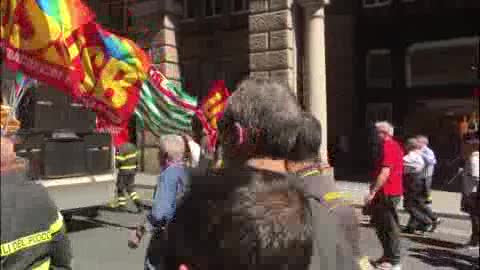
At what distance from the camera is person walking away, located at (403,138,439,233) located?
7.82 meters

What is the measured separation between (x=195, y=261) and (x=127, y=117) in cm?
432

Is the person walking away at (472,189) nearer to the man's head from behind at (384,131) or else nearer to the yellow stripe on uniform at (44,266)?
the man's head from behind at (384,131)

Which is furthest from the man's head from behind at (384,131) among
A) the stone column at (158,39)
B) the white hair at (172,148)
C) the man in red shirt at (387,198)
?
the stone column at (158,39)

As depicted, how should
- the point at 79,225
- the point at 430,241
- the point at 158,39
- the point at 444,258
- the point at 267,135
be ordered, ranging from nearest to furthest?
the point at 267,135 < the point at 444,258 < the point at 430,241 < the point at 79,225 < the point at 158,39

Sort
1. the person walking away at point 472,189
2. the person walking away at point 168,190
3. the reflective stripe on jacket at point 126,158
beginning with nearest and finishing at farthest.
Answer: the person walking away at point 168,190 → the person walking away at point 472,189 → the reflective stripe on jacket at point 126,158

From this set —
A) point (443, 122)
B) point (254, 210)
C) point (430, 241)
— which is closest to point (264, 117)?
point (254, 210)

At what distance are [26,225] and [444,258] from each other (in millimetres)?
5590

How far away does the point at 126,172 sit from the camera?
9.68 metres

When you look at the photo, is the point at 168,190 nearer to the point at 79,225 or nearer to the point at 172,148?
the point at 172,148

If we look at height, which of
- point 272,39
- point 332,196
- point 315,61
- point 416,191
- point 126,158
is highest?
point 272,39

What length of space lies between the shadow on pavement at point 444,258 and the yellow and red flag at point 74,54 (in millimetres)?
4090

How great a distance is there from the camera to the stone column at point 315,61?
1295cm

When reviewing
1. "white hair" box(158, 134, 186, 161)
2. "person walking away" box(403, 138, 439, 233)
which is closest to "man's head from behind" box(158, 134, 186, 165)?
"white hair" box(158, 134, 186, 161)

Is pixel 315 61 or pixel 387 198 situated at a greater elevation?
pixel 315 61
